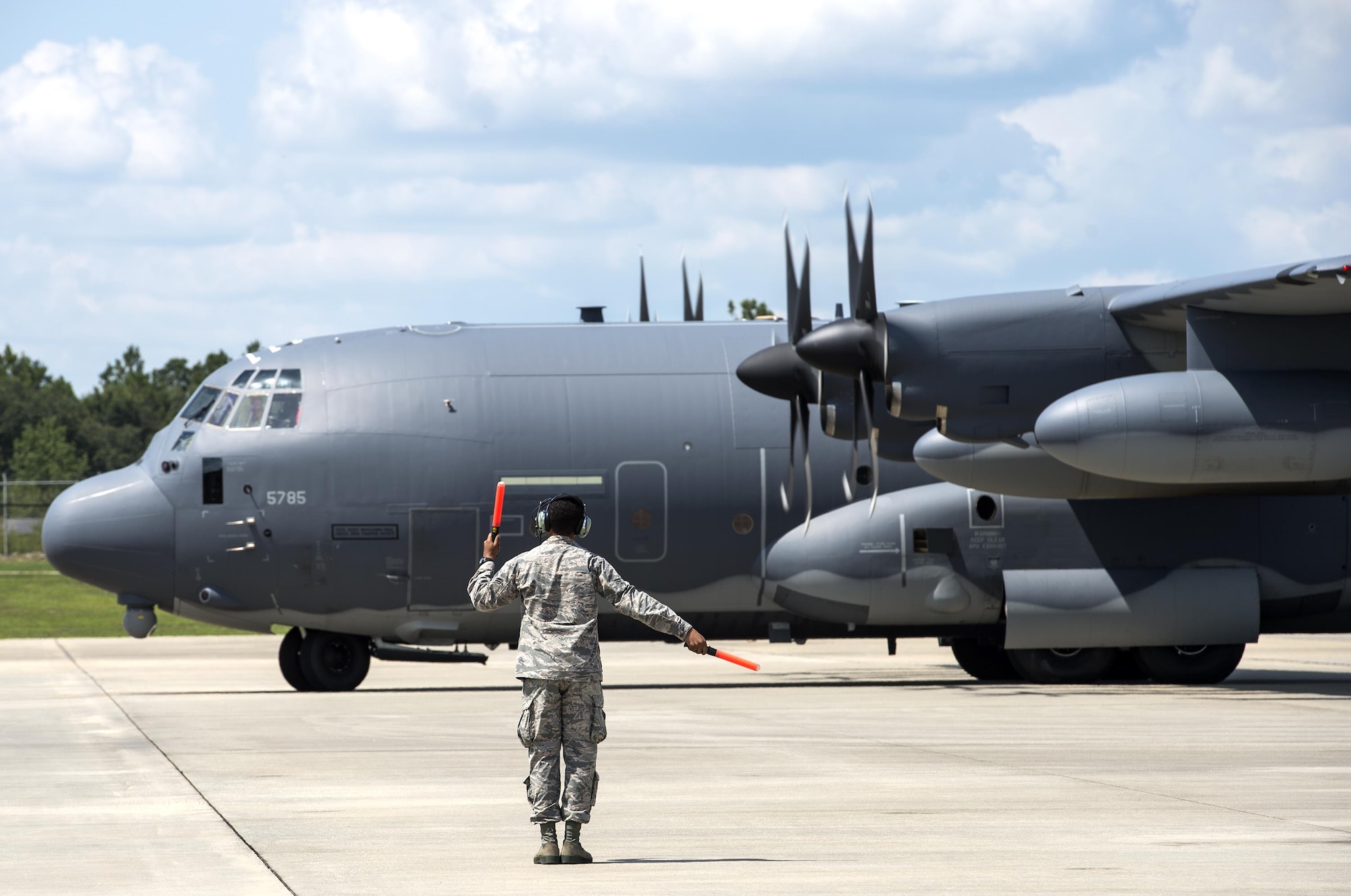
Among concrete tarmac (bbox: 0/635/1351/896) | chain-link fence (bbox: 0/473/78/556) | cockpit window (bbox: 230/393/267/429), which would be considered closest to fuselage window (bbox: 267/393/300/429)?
cockpit window (bbox: 230/393/267/429)

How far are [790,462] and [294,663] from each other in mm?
6860

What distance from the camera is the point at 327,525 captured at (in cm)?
2127

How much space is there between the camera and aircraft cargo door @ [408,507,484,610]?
70.1ft

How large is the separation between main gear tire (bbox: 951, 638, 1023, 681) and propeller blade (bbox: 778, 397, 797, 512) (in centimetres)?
373

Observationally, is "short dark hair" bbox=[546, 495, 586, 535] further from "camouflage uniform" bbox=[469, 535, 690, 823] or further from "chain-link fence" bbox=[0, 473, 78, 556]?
"chain-link fence" bbox=[0, 473, 78, 556]

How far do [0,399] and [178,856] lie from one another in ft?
376

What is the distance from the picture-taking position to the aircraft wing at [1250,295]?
58.7 ft

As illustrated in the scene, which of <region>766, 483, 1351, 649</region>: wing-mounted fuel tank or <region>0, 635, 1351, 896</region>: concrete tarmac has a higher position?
<region>766, 483, 1351, 649</region>: wing-mounted fuel tank

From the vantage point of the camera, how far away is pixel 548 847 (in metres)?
9.13

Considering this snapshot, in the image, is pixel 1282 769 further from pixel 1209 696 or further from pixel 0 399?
pixel 0 399

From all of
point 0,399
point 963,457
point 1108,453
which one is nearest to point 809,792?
point 1108,453

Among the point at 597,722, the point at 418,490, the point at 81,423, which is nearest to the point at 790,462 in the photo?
the point at 418,490

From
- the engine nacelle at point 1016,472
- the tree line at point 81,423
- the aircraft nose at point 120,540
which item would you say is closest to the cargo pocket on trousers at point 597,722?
the engine nacelle at point 1016,472

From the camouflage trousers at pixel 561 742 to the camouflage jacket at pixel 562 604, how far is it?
0.33 feet
